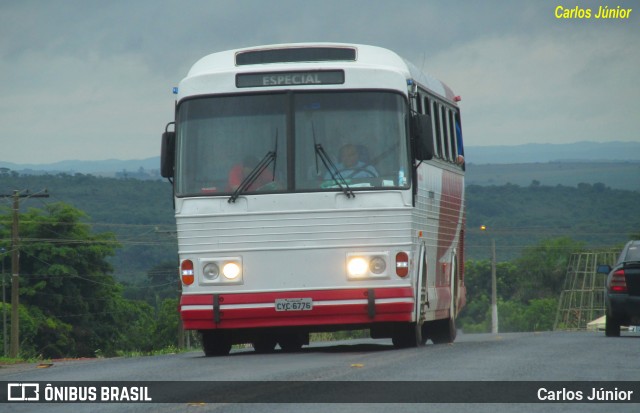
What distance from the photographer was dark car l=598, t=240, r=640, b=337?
23594 millimetres

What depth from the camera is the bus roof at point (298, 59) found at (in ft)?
56.6

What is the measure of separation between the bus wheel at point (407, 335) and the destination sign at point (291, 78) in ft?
10.6

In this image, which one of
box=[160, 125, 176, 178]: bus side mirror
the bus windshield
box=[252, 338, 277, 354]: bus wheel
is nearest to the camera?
the bus windshield

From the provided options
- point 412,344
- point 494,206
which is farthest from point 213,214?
point 494,206

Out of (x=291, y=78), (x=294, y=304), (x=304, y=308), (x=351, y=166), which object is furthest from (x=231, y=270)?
(x=291, y=78)

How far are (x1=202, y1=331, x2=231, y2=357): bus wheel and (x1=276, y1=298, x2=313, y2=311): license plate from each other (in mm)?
1372

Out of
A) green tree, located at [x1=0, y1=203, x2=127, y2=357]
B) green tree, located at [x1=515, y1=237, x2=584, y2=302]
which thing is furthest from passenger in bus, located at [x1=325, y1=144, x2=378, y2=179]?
green tree, located at [x1=515, y1=237, x2=584, y2=302]

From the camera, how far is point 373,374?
1313 centimetres

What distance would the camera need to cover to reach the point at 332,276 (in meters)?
16.9

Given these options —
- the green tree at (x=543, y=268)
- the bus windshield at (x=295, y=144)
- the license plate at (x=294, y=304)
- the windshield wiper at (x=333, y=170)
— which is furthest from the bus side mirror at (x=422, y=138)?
the green tree at (x=543, y=268)

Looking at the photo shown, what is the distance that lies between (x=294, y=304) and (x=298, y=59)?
3.03m

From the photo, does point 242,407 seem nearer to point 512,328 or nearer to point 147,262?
point 512,328

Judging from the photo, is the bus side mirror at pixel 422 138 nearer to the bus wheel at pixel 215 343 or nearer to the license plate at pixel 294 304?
the license plate at pixel 294 304

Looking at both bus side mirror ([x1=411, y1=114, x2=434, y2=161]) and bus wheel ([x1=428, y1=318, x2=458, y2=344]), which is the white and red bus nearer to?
bus side mirror ([x1=411, y1=114, x2=434, y2=161])
